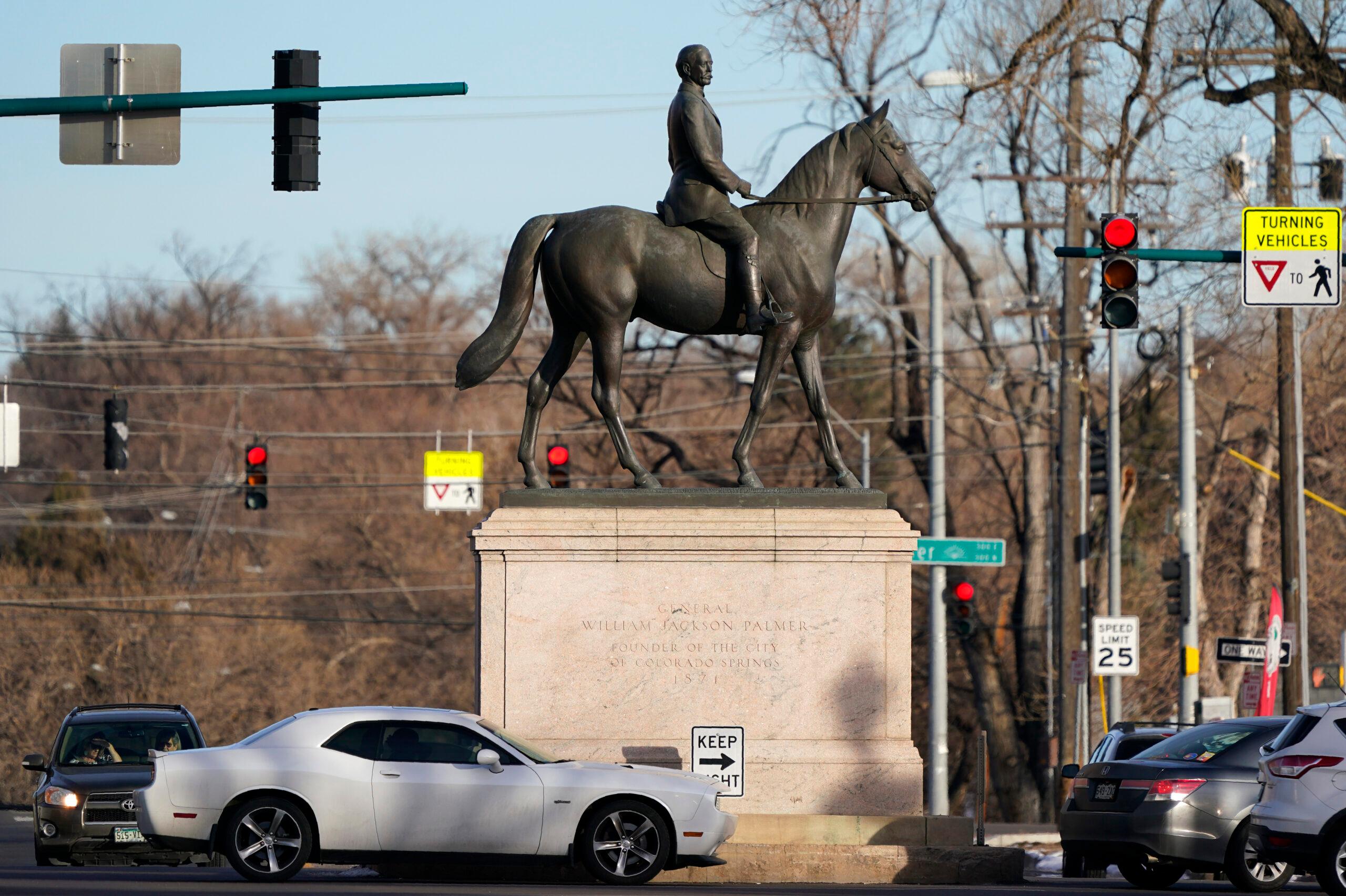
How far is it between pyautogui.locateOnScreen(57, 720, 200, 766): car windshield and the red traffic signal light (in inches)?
418

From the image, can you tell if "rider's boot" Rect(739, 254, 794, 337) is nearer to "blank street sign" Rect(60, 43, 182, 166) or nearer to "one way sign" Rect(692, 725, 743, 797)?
"one way sign" Rect(692, 725, 743, 797)

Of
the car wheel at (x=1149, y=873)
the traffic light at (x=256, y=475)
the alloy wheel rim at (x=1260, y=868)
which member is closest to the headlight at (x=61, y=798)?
the car wheel at (x=1149, y=873)

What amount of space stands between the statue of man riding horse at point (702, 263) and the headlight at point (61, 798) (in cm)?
610

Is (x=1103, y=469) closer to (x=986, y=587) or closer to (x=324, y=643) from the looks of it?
(x=986, y=587)

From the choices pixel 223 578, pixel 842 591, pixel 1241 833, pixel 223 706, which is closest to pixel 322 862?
pixel 842 591

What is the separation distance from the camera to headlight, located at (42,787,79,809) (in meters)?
20.5

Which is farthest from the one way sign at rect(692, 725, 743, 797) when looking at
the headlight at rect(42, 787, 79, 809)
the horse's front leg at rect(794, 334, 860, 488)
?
the headlight at rect(42, 787, 79, 809)

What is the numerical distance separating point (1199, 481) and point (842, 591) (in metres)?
33.3

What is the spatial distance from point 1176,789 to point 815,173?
237 inches

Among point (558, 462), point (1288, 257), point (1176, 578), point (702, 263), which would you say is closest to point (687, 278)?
point (702, 263)

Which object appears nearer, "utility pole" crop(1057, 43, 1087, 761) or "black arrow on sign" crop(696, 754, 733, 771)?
"black arrow on sign" crop(696, 754, 733, 771)

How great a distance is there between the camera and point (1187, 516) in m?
34.5

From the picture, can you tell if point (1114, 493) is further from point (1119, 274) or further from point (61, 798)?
point (61, 798)

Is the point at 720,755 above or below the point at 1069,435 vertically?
below
